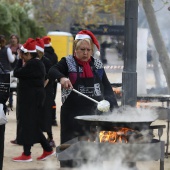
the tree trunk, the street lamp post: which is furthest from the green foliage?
the street lamp post

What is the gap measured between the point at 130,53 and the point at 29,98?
1675mm

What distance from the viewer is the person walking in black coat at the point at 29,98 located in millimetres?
9898

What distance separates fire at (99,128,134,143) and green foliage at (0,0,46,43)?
2103 centimetres

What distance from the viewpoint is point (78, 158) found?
6734 millimetres

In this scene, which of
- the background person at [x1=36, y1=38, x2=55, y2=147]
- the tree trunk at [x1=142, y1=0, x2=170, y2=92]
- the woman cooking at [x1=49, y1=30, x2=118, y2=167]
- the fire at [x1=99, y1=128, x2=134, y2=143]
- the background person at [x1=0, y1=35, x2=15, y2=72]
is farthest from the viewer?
the background person at [x1=0, y1=35, x2=15, y2=72]

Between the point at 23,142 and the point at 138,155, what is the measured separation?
3.80 meters

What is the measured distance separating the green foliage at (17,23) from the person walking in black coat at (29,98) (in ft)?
57.8

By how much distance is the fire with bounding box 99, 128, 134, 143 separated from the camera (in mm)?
6684

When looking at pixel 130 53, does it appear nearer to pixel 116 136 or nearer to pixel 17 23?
pixel 116 136

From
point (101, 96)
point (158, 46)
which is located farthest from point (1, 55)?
point (101, 96)

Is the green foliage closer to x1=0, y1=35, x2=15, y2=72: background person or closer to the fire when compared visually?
x1=0, y1=35, x2=15, y2=72: background person

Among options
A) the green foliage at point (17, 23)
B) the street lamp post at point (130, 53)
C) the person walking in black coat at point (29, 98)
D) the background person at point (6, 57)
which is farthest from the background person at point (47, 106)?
the green foliage at point (17, 23)

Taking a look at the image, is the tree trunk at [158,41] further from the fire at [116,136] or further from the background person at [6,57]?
the fire at [116,136]

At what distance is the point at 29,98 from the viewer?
10000mm
